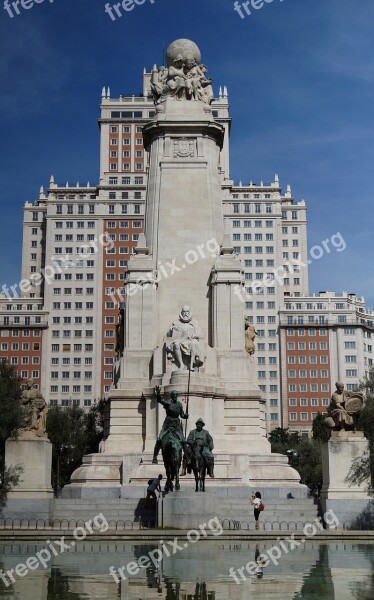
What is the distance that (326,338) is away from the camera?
130125 mm

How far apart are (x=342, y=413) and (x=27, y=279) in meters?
119

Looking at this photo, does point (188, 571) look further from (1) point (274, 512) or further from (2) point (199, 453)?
(1) point (274, 512)

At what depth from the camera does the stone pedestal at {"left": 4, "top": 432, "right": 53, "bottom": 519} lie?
28438 mm

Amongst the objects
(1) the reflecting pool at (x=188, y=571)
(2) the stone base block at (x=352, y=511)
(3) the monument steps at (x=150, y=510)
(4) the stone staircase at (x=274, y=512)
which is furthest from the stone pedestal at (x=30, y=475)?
(2) the stone base block at (x=352, y=511)

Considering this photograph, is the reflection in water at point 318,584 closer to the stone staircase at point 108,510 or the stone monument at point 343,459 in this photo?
the stone monument at point 343,459

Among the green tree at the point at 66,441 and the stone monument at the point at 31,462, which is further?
the green tree at the point at 66,441

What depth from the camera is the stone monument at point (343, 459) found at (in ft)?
91.4

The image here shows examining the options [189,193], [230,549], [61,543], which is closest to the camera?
[230,549]

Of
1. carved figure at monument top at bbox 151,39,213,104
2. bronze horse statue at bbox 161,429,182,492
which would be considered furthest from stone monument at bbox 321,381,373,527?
carved figure at monument top at bbox 151,39,213,104

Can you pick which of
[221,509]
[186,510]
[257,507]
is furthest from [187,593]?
[221,509]

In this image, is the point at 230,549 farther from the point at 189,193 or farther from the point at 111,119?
the point at 111,119

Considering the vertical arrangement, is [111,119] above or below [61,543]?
above

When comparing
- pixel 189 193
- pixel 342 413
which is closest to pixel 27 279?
pixel 189 193

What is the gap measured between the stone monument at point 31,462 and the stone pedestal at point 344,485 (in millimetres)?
10130
